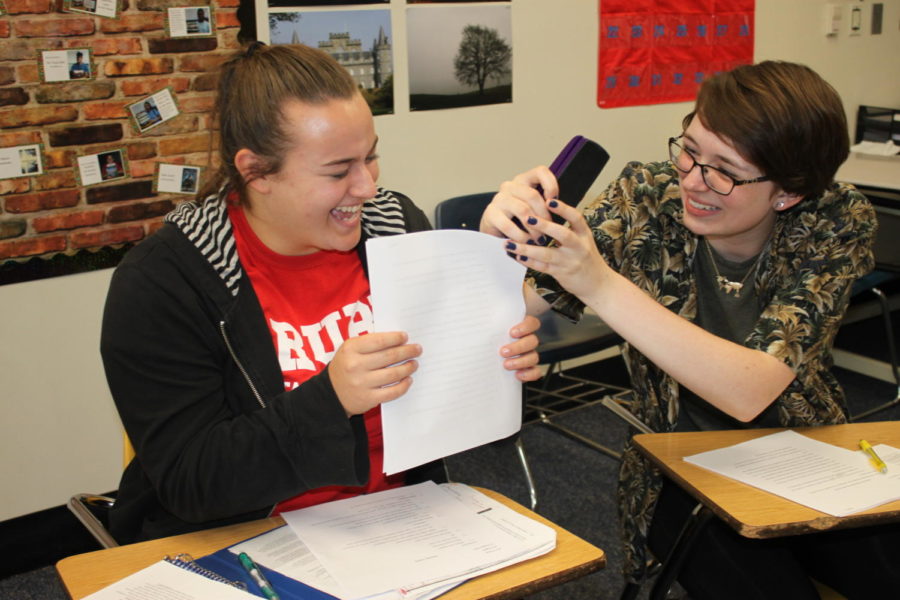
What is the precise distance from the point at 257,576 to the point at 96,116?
181cm

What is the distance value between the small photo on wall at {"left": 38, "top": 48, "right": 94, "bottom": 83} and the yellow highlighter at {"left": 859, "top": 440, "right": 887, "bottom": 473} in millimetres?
2209

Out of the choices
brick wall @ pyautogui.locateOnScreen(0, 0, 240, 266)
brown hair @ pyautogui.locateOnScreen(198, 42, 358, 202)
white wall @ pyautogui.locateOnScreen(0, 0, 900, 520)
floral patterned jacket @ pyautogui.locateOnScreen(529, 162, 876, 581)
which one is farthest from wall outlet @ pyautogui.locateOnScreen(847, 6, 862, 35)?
brown hair @ pyautogui.locateOnScreen(198, 42, 358, 202)

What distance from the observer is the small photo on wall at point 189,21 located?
2514 mm

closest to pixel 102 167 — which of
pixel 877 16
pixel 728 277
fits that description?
pixel 728 277

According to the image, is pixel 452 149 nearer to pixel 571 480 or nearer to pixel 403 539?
pixel 571 480

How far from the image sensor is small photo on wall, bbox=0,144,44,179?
234 centimetres

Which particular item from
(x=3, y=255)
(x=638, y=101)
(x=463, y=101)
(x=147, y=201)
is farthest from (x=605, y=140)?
(x=3, y=255)

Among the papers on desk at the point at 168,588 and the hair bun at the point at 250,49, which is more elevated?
the hair bun at the point at 250,49

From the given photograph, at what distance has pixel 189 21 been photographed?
2.54m

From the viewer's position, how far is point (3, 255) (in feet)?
7.84

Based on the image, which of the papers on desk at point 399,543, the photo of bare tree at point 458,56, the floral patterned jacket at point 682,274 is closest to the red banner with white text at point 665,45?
the photo of bare tree at point 458,56

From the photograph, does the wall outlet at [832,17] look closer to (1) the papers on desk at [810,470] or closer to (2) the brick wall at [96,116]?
(2) the brick wall at [96,116]

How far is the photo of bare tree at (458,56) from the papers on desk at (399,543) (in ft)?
6.74

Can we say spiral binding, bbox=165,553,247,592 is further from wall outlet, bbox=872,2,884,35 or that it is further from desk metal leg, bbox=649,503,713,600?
wall outlet, bbox=872,2,884,35
